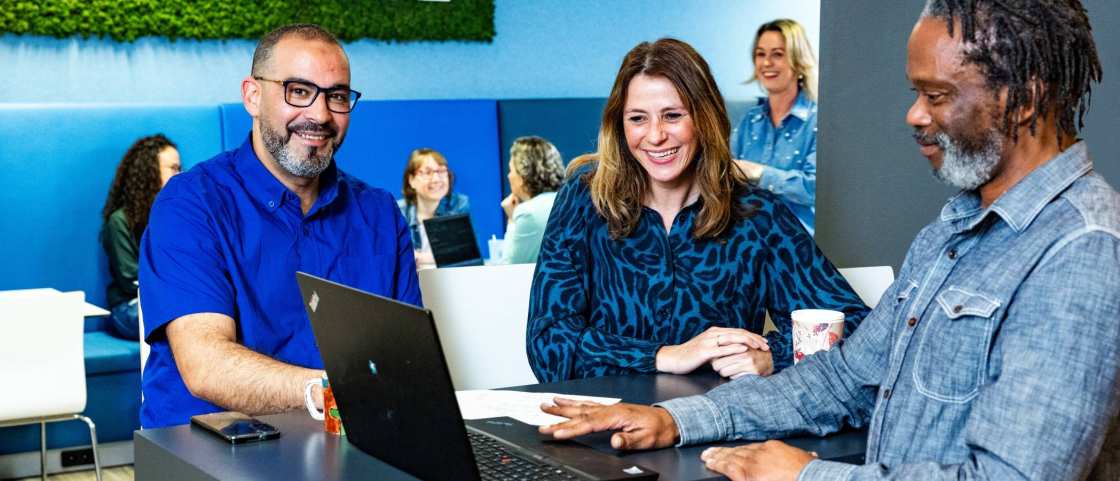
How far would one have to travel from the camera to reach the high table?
4.79 feet

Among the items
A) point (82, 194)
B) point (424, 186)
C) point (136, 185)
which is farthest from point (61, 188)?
point (424, 186)

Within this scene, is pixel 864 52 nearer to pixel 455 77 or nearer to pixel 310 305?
pixel 310 305

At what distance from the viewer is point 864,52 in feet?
10.8

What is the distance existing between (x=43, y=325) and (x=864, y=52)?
2567mm

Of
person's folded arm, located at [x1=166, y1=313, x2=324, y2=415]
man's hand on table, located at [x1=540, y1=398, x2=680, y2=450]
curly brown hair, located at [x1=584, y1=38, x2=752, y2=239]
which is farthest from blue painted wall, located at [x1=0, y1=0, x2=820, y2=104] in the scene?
man's hand on table, located at [x1=540, y1=398, x2=680, y2=450]

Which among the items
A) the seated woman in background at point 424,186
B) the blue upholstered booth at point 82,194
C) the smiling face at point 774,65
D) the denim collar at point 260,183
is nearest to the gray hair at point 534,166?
the blue upholstered booth at point 82,194

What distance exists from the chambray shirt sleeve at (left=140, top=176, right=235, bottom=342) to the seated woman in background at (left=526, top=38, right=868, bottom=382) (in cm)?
58

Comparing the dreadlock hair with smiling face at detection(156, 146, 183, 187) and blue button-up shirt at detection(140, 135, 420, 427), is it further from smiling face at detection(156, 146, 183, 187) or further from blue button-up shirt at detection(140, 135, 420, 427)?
smiling face at detection(156, 146, 183, 187)

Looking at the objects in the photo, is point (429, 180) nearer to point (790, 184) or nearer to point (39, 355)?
point (790, 184)

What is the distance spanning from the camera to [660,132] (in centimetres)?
232

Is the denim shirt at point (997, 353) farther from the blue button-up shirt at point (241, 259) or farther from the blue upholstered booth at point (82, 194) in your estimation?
the blue upholstered booth at point (82, 194)

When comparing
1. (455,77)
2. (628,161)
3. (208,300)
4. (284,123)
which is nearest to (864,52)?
(628,161)

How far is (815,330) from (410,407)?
33.2 inches

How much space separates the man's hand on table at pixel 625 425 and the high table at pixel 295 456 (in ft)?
0.05
